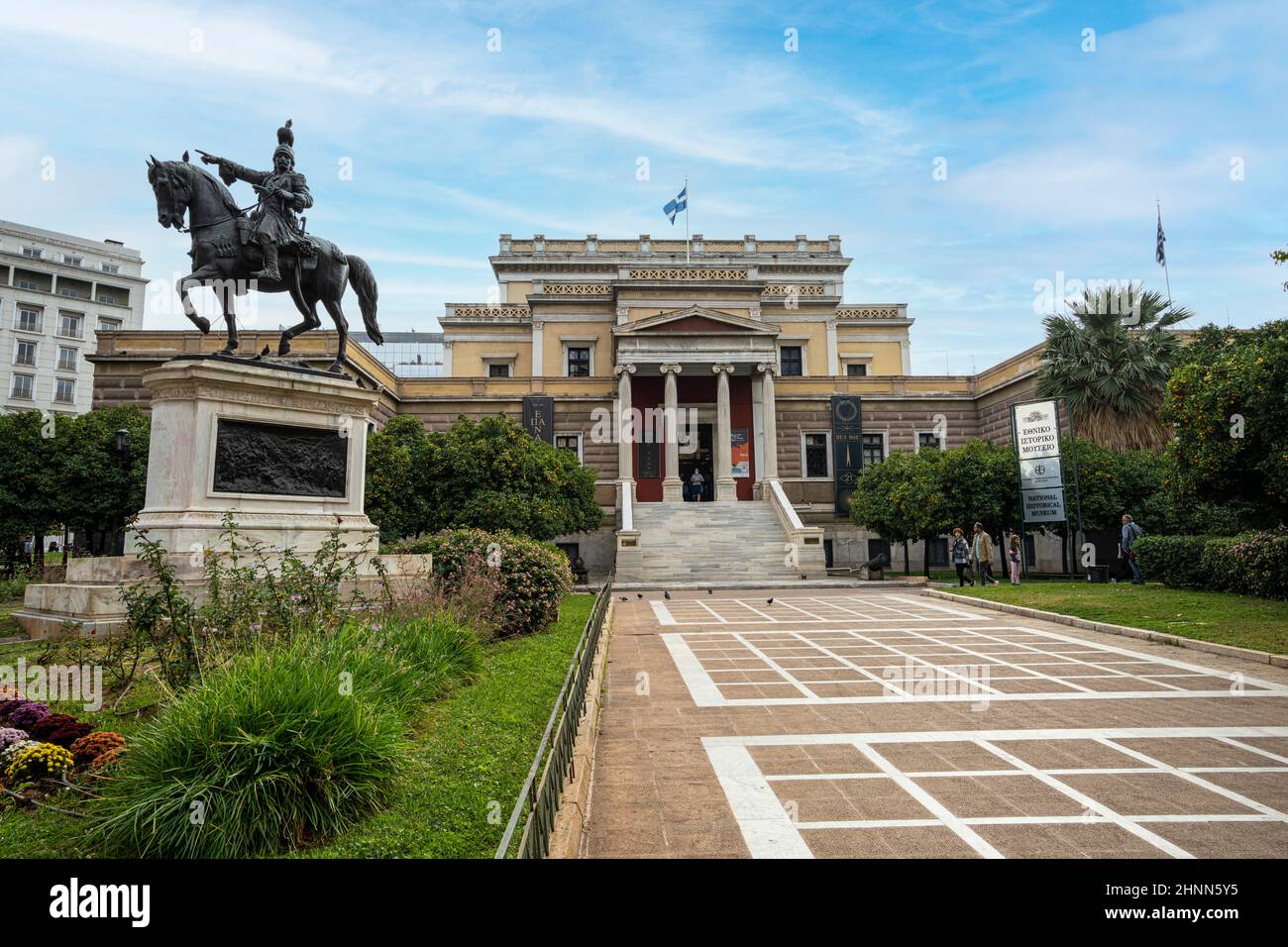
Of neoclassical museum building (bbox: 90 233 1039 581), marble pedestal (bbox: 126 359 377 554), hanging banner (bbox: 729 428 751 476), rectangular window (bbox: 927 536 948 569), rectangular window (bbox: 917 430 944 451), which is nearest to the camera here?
marble pedestal (bbox: 126 359 377 554)

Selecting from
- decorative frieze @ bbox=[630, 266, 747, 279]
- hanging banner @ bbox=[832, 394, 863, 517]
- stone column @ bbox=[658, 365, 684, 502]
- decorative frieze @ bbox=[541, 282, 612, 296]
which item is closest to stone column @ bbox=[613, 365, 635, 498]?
stone column @ bbox=[658, 365, 684, 502]

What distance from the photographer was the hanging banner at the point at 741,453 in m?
33.7

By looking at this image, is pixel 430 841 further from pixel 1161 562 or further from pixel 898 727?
pixel 1161 562

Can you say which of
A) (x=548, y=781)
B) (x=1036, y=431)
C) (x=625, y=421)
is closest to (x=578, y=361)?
(x=625, y=421)

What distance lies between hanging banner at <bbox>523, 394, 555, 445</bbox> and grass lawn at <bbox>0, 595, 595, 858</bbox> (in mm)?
26348

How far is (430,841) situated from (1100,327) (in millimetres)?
28820

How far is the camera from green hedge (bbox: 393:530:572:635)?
1037 centimetres

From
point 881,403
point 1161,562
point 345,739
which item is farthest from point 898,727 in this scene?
point 881,403

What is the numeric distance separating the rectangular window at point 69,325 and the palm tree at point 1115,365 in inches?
2951

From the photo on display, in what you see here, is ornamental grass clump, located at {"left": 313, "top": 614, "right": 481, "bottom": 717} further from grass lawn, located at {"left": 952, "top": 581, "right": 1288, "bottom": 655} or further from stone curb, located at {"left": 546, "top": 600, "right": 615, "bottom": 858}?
grass lawn, located at {"left": 952, "top": 581, "right": 1288, "bottom": 655}

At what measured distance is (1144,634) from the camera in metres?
11.0

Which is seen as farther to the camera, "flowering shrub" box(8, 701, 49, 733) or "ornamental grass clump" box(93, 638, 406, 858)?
"flowering shrub" box(8, 701, 49, 733)

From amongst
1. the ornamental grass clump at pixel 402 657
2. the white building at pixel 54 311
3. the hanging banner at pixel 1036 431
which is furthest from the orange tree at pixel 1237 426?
the white building at pixel 54 311

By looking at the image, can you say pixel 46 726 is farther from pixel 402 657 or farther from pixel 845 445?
pixel 845 445
